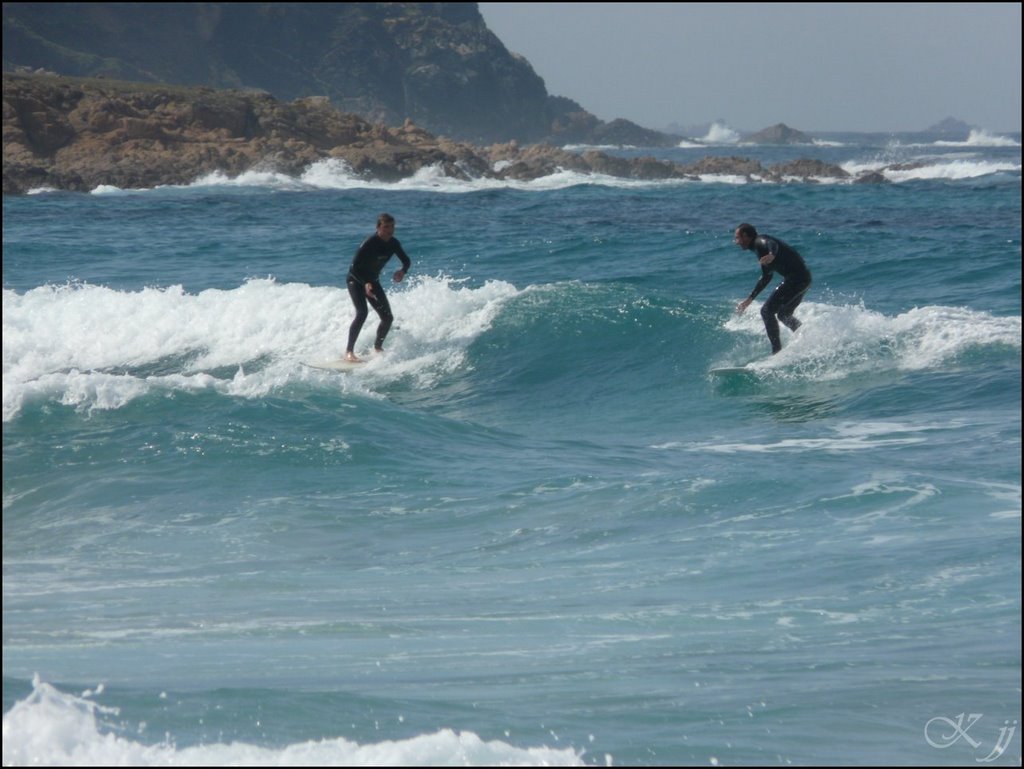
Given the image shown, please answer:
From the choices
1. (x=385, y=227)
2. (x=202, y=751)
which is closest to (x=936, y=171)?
(x=385, y=227)

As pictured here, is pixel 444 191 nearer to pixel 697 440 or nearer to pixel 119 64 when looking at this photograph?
pixel 697 440

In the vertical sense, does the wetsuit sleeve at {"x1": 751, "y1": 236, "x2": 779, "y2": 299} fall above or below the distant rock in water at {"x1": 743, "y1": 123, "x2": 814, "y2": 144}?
below

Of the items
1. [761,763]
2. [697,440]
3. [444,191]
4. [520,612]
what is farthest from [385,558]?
[444,191]

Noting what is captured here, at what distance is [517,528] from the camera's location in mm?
7332

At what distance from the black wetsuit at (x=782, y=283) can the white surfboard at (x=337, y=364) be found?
4.31 metres

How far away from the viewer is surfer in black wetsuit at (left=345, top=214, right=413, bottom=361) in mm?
12422

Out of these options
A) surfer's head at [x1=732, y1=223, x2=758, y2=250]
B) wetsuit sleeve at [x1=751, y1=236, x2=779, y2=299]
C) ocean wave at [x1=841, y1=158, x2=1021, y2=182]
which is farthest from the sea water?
ocean wave at [x1=841, y1=158, x2=1021, y2=182]

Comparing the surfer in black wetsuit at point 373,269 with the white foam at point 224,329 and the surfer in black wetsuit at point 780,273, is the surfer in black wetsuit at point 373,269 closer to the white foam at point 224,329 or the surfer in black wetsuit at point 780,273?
the white foam at point 224,329

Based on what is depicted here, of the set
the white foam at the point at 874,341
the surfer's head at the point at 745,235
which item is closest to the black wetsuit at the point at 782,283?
the surfer's head at the point at 745,235

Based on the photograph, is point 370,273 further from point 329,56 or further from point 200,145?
point 329,56

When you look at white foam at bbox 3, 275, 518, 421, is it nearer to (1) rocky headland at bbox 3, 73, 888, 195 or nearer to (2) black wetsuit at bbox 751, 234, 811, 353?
(2) black wetsuit at bbox 751, 234, 811, 353

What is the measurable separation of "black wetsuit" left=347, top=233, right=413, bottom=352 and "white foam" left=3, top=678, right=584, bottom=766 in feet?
28.0

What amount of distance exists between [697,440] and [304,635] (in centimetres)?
515

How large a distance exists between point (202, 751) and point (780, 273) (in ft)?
29.2
